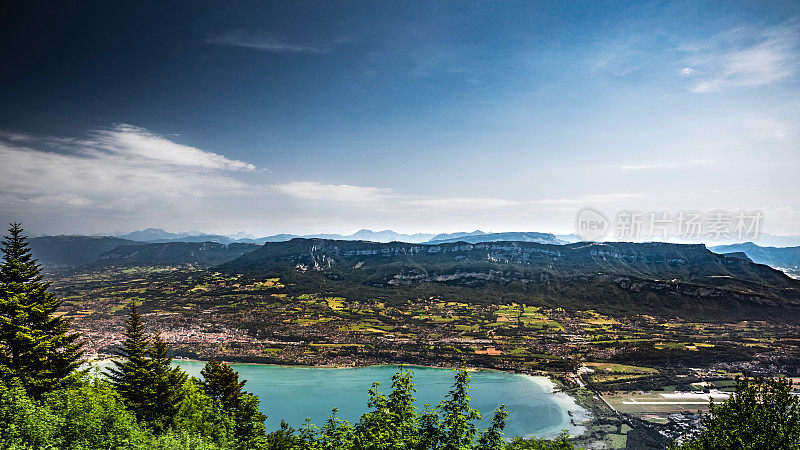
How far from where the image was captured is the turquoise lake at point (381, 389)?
186 feet

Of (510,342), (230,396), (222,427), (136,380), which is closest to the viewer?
(222,427)

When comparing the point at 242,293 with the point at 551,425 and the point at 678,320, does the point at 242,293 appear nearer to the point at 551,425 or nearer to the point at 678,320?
the point at 551,425

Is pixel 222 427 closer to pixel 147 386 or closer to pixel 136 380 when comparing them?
pixel 147 386

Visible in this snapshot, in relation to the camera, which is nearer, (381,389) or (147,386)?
(147,386)

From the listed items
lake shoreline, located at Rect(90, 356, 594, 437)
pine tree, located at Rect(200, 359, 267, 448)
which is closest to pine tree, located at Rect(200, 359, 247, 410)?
pine tree, located at Rect(200, 359, 267, 448)

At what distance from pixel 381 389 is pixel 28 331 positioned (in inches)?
2315

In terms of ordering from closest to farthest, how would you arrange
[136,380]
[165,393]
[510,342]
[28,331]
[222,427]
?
1. [28,331]
2. [222,427]
3. [136,380]
4. [165,393]
5. [510,342]

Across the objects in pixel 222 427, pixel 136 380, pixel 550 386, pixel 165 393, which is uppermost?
pixel 136 380

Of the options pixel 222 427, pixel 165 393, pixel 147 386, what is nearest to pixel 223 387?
pixel 165 393

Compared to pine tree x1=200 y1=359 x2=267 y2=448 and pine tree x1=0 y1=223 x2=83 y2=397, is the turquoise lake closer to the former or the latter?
pine tree x1=200 y1=359 x2=267 y2=448

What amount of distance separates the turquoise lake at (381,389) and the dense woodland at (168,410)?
32493mm

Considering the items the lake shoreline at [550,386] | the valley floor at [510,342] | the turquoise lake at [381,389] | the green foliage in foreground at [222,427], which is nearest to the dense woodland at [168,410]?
the green foliage in foreground at [222,427]

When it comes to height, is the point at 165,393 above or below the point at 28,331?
below

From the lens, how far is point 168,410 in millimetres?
26328
